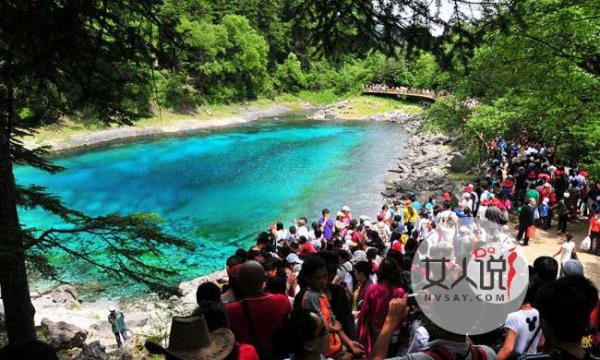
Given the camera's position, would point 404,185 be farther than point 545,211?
Yes

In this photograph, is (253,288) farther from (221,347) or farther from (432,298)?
(432,298)

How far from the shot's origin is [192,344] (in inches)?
84.7

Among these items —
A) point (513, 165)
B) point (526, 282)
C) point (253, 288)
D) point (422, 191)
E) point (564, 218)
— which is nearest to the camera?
point (253, 288)

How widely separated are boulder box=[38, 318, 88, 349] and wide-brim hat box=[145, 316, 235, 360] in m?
5.45

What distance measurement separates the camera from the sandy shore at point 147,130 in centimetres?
2902

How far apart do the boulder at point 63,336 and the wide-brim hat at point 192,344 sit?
545 centimetres

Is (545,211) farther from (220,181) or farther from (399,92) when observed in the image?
(399,92)

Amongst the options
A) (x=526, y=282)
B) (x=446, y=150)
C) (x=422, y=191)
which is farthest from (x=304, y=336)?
(x=446, y=150)

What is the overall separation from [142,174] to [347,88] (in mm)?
33241

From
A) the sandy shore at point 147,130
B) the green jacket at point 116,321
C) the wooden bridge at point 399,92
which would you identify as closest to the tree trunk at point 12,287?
the green jacket at point 116,321

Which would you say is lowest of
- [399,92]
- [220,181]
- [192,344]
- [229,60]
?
[220,181]

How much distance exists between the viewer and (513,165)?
1459cm

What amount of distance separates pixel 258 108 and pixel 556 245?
120ft

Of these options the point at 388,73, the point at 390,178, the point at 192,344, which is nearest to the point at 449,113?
the point at 390,178
